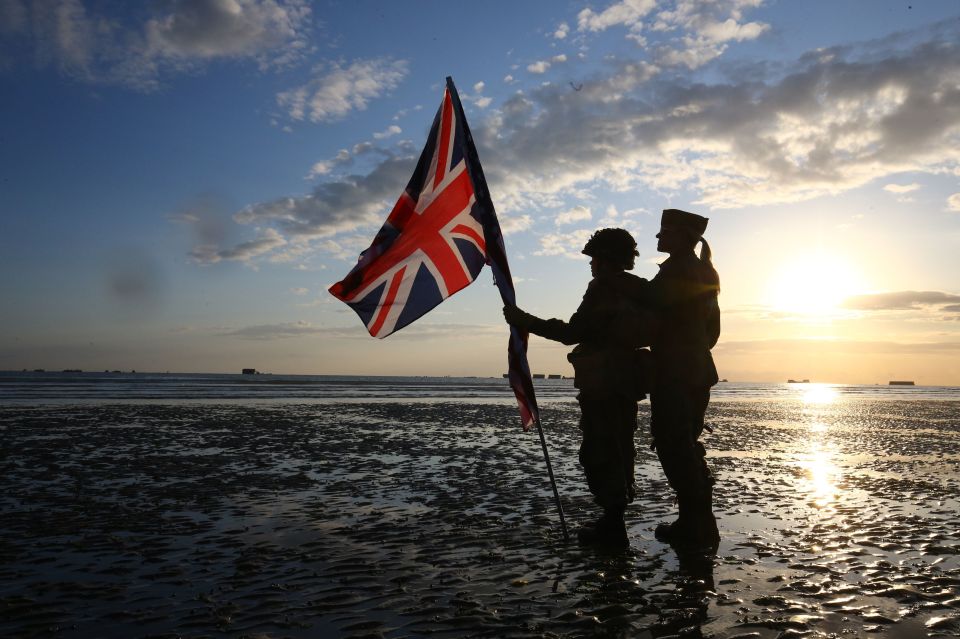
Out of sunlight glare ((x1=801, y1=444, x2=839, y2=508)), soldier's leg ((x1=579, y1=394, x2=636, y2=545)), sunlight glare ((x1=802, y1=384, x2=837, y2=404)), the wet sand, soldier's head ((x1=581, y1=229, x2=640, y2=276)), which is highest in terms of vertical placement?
soldier's head ((x1=581, y1=229, x2=640, y2=276))

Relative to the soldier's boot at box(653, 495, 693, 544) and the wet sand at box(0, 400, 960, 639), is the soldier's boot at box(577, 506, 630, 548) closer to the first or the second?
the wet sand at box(0, 400, 960, 639)

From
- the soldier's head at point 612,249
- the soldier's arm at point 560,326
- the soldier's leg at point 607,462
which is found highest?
the soldier's head at point 612,249

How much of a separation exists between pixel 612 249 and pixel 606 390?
52.1 inches

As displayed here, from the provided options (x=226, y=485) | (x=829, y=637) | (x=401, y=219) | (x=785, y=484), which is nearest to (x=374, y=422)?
(x=226, y=485)

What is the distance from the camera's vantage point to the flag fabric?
6250 mm

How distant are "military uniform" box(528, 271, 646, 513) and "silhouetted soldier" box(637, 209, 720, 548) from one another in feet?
0.79

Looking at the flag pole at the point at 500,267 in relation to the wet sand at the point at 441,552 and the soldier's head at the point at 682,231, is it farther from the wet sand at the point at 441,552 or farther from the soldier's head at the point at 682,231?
the soldier's head at the point at 682,231

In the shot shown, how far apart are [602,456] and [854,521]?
327cm

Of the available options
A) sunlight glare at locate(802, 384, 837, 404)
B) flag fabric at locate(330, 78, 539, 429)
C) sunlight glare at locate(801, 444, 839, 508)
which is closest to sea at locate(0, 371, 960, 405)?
sunlight glare at locate(802, 384, 837, 404)

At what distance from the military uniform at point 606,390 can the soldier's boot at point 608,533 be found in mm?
79

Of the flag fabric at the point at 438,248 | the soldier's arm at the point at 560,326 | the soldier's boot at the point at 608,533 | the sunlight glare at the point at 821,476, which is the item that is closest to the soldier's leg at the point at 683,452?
the soldier's boot at the point at 608,533

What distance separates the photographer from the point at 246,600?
430cm

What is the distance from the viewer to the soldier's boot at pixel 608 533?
5699 mm

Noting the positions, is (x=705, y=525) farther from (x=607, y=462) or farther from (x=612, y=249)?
(x=612, y=249)
